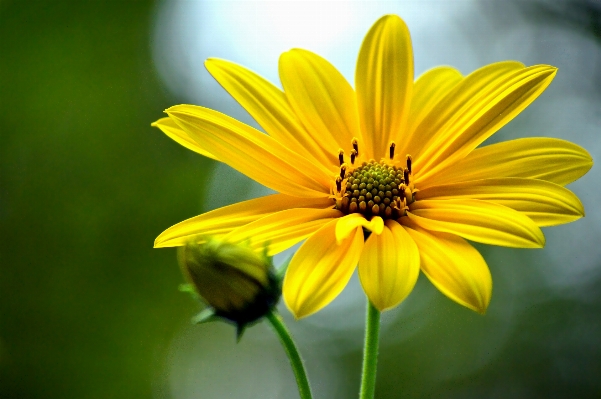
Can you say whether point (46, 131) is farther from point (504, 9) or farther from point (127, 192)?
point (504, 9)

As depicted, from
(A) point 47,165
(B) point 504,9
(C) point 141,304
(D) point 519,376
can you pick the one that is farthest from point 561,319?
(A) point 47,165

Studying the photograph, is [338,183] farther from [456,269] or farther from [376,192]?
[456,269]

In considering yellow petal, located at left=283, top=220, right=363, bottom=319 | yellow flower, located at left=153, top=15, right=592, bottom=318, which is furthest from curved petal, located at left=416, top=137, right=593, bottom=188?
yellow petal, located at left=283, top=220, right=363, bottom=319

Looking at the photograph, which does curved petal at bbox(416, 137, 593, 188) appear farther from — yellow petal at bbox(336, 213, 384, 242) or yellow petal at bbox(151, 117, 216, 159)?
yellow petal at bbox(151, 117, 216, 159)

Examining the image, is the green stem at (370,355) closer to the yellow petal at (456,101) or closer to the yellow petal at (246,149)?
the yellow petal at (246,149)

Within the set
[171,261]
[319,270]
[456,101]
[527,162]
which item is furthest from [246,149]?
[171,261]
